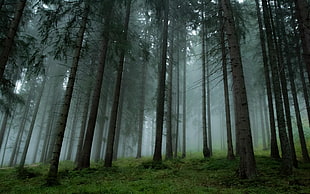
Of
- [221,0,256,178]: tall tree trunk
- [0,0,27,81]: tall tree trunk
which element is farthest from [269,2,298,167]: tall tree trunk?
[0,0,27,81]: tall tree trunk

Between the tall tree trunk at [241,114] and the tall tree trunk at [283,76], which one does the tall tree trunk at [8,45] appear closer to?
the tall tree trunk at [241,114]

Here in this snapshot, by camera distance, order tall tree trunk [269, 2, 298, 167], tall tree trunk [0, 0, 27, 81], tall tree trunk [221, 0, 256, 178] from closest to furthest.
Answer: tall tree trunk [221, 0, 256, 178] < tall tree trunk [0, 0, 27, 81] < tall tree trunk [269, 2, 298, 167]

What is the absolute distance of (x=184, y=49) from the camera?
58.6ft

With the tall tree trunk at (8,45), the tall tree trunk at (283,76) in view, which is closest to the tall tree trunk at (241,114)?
the tall tree trunk at (283,76)

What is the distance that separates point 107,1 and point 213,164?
9398mm

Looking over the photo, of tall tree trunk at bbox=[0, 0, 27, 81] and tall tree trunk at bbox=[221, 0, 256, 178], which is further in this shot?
tall tree trunk at bbox=[0, 0, 27, 81]

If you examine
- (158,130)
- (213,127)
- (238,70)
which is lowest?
(158,130)

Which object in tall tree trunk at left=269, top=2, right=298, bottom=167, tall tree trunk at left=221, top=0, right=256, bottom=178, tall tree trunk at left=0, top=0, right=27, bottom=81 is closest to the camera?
tall tree trunk at left=221, top=0, right=256, bottom=178

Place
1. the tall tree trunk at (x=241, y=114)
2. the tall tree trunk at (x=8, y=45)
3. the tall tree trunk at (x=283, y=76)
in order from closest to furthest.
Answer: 1. the tall tree trunk at (x=241, y=114)
2. the tall tree trunk at (x=8, y=45)
3. the tall tree trunk at (x=283, y=76)

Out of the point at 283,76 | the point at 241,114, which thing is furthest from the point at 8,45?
the point at 283,76

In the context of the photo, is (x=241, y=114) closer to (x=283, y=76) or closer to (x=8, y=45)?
(x=283, y=76)

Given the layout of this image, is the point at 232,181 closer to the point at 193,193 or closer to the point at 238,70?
the point at 193,193

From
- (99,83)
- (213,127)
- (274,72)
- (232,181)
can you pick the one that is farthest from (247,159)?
(213,127)

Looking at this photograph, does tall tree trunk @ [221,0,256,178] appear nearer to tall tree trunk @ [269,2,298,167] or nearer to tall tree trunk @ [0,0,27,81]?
tall tree trunk @ [269,2,298,167]
